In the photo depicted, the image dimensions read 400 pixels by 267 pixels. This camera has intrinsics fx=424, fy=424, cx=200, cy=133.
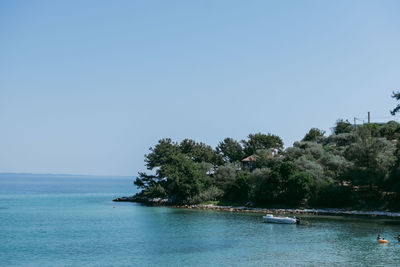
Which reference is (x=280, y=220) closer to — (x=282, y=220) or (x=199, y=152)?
(x=282, y=220)

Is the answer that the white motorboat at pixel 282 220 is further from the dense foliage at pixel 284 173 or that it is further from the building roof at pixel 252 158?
the building roof at pixel 252 158

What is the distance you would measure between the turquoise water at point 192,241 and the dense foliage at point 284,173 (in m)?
9.76

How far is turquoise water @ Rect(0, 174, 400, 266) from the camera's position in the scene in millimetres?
38500

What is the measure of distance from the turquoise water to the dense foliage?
976 cm

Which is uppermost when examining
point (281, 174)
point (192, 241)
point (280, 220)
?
point (281, 174)

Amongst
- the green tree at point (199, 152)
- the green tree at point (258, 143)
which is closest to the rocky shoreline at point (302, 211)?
the green tree at point (199, 152)

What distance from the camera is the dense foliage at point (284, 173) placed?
70.3 m

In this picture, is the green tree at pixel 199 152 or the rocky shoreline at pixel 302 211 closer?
the rocky shoreline at pixel 302 211

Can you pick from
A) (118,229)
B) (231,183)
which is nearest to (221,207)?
(231,183)

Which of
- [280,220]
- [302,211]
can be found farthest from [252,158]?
[280,220]

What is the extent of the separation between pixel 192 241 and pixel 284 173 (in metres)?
34.9

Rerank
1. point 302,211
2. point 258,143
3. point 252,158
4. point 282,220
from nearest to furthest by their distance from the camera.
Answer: point 282,220
point 302,211
point 252,158
point 258,143

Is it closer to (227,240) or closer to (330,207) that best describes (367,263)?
(227,240)

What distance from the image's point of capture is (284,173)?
78.1 meters
